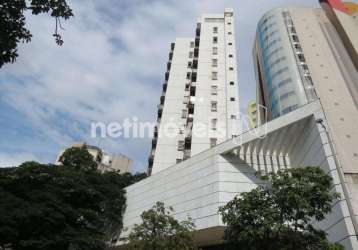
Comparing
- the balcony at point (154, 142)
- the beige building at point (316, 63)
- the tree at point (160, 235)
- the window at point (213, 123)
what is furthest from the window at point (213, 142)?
the tree at point (160, 235)

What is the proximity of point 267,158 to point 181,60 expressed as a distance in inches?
1131

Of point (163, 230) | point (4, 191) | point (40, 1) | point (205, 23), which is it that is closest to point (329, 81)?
point (205, 23)

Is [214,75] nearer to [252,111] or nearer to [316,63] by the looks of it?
[316,63]

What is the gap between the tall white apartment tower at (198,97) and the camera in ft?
121

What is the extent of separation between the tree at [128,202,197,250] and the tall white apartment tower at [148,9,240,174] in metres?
21.1

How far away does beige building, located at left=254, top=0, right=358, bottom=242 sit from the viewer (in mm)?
38031

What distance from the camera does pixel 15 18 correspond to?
616 centimetres

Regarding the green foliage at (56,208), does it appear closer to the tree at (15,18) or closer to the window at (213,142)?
the window at (213,142)

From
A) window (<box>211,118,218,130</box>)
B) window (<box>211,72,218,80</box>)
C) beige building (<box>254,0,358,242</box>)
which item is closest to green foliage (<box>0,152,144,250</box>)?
window (<box>211,118,218,130</box>)

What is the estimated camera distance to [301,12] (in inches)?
2251

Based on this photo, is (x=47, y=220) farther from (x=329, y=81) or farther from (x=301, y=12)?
(x=301, y=12)

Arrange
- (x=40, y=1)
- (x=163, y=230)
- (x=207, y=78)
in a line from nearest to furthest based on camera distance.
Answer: (x=40, y=1) < (x=163, y=230) < (x=207, y=78)

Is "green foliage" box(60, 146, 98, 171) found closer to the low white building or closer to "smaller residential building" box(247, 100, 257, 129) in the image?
the low white building

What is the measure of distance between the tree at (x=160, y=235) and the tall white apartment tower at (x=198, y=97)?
2112 cm
